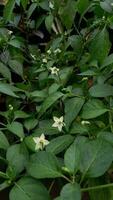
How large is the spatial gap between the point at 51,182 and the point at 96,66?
0.95 ft

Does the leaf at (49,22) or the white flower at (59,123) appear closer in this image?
the white flower at (59,123)

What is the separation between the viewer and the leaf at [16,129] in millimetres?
866

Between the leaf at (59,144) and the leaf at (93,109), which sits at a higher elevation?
the leaf at (93,109)

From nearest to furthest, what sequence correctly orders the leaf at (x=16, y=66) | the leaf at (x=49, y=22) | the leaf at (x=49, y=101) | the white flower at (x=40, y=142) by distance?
the white flower at (x=40, y=142) < the leaf at (x=49, y=101) < the leaf at (x=16, y=66) < the leaf at (x=49, y=22)

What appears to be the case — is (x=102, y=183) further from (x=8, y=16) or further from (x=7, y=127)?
(x=8, y=16)

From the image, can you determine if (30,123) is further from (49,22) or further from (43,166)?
(49,22)

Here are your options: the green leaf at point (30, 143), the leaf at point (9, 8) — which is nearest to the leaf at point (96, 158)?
the green leaf at point (30, 143)

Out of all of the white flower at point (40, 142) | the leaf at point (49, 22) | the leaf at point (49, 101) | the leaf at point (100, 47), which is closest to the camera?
the white flower at point (40, 142)

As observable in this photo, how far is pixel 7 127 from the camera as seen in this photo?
90cm

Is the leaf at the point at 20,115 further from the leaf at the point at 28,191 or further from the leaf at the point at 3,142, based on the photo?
the leaf at the point at 28,191

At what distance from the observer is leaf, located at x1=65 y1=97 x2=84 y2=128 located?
873mm

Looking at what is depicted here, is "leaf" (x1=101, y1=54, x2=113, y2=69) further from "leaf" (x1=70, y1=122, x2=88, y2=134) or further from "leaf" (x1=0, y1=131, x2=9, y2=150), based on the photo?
"leaf" (x1=0, y1=131, x2=9, y2=150)

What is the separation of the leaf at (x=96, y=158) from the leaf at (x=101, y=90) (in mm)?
160

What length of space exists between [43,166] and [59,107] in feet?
0.79
